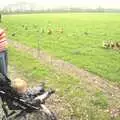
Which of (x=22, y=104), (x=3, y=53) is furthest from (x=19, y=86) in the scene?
(x=3, y=53)

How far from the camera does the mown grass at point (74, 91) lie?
11554 mm

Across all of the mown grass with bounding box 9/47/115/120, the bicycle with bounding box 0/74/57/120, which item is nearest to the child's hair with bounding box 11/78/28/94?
the bicycle with bounding box 0/74/57/120

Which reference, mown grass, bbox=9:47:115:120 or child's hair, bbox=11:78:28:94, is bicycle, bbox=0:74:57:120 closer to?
child's hair, bbox=11:78:28:94

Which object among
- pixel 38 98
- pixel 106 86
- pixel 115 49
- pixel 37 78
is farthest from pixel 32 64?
pixel 38 98

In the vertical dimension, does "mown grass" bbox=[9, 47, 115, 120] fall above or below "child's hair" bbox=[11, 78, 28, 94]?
below

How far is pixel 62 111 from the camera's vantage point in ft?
38.2

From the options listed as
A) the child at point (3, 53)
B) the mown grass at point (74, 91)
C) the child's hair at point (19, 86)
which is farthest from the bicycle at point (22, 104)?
the mown grass at point (74, 91)

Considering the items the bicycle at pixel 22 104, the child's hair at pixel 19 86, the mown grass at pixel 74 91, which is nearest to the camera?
the bicycle at pixel 22 104

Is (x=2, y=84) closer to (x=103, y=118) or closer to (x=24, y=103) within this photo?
(x=24, y=103)

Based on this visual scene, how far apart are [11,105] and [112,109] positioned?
13.3 feet

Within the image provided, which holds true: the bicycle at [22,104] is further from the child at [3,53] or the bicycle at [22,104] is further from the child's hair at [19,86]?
the child at [3,53]

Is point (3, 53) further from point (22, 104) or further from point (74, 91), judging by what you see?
point (74, 91)

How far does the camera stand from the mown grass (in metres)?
11.6

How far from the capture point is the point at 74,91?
1398cm
